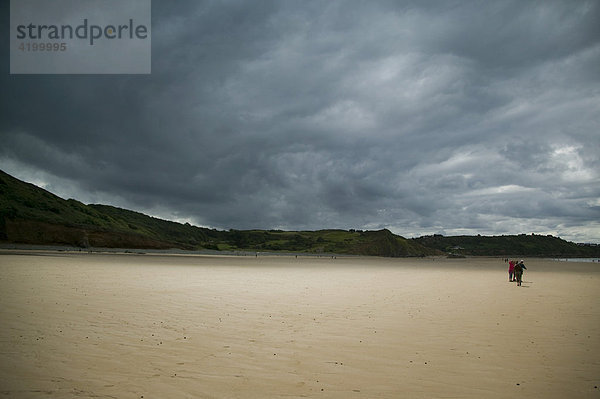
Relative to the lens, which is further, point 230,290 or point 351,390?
point 230,290

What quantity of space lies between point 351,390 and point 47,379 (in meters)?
5.18

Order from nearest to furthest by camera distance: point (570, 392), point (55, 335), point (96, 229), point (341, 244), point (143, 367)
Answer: point (570, 392) → point (143, 367) → point (55, 335) → point (96, 229) → point (341, 244)

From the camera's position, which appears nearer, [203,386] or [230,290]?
[203,386]

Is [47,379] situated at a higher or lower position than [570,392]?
higher

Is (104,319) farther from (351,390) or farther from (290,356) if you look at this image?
(351,390)

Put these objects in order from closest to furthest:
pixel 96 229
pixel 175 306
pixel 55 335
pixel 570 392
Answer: pixel 570 392, pixel 55 335, pixel 175 306, pixel 96 229

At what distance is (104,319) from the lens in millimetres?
10039

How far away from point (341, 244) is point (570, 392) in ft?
547

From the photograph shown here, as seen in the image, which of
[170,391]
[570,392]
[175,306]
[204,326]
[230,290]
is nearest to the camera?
[170,391]

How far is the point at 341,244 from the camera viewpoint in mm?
170500

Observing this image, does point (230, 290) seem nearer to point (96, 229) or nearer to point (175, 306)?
point (175, 306)

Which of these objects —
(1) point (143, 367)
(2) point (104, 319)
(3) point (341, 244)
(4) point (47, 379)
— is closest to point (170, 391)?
(1) point (143, 367)

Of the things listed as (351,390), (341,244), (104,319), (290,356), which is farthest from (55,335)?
(341,244)

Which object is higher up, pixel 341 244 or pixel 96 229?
pixel 96 229
